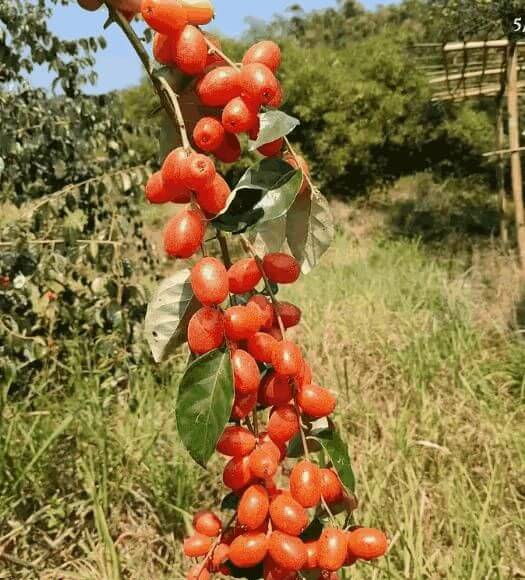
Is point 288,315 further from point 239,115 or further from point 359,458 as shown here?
point 359,458

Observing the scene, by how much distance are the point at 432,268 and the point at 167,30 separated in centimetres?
348

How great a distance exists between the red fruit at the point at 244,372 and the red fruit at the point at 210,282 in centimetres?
5

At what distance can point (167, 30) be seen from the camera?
40cm

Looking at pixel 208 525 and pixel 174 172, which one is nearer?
pixel 174 172

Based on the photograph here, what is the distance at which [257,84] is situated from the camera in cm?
38

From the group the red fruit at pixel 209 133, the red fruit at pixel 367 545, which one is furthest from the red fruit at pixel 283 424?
the red fruit at pixel 209 133

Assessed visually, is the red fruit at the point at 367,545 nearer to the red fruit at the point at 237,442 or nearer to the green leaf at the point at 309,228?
the red fruit at the point at 237,442

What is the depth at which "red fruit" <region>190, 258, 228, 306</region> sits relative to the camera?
1.25ft

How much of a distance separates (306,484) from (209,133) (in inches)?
10.5

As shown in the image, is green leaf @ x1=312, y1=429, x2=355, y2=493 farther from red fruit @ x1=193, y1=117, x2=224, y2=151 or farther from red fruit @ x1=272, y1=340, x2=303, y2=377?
red fruit @ x1=193, y1=117, x2=224, y2=151

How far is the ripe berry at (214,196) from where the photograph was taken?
39 centimetres

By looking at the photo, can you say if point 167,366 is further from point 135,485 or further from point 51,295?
point 135,485

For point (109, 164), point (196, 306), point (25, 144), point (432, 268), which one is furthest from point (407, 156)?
point (196, 306)

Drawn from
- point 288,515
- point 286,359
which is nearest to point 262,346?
point 286,359
